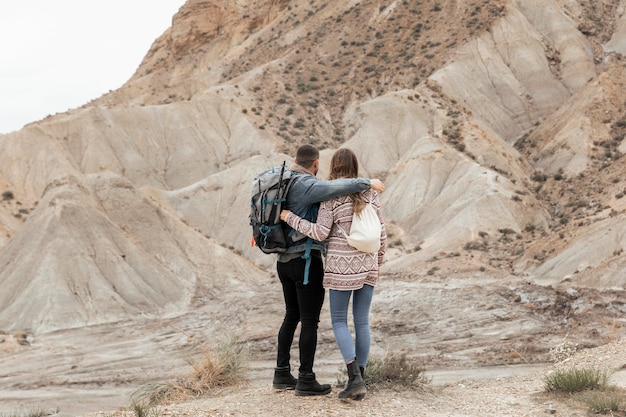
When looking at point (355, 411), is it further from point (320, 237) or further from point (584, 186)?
point (584, 186)

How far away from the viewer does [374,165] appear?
45656mm

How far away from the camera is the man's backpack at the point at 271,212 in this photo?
693 cm

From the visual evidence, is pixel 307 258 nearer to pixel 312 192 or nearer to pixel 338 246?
pixel 338 246

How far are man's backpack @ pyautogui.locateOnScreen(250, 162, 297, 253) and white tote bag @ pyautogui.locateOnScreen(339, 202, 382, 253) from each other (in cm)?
59

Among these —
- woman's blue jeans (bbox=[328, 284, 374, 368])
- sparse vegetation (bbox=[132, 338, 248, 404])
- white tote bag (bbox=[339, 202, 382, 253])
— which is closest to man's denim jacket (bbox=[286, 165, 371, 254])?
white tote bag (bbox=[339, 202, 382, 253])

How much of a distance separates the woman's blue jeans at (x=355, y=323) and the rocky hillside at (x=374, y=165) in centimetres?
1029

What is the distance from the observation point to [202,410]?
6809 mm

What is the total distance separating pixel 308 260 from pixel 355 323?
0.80 m

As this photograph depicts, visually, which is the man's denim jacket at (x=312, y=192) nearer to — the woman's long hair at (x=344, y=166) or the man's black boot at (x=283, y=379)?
the woman's long hair at (x=344, y=166)

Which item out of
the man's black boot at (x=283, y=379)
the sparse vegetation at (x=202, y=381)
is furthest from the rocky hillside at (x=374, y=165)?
the man's black boot at (x=283, y=379)

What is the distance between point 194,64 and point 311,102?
21748mm

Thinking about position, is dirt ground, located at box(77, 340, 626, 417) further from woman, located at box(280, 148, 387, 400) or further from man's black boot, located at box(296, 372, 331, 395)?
woman, located at box(280, 148, 387, 400)

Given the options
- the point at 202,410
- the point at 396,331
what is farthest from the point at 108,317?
the point at 202,410

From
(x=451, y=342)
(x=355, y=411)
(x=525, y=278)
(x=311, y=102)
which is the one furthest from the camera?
(x=311, y=102)
